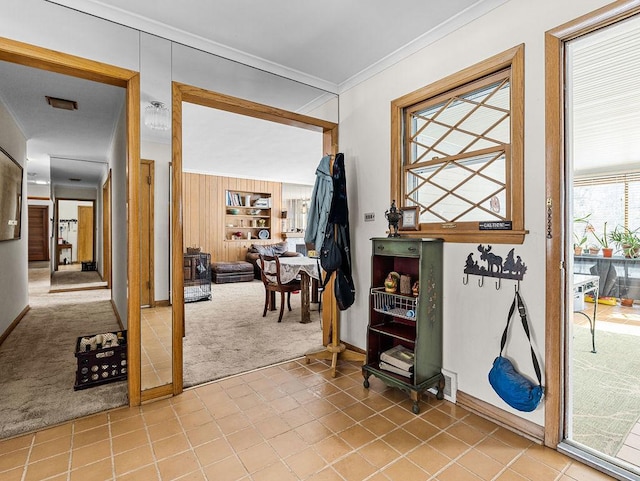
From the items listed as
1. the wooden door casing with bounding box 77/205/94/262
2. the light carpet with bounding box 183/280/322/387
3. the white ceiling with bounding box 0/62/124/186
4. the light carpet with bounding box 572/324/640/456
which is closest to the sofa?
the light carpet with bounding box 183/280/322/387

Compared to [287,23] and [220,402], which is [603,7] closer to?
[287,23]

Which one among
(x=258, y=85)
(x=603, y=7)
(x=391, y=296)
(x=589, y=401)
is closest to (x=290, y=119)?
(x=258, y=85)

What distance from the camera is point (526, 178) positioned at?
A: 194 centimetres

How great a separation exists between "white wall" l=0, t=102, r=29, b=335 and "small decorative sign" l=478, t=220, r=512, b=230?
450 centimetres

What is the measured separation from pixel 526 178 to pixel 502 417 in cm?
142

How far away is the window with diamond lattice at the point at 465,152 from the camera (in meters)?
2.01

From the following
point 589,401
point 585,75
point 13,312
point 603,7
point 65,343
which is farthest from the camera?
point 13,312

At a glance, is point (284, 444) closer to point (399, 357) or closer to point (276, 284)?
point (399, 357)

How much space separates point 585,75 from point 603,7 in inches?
41.1

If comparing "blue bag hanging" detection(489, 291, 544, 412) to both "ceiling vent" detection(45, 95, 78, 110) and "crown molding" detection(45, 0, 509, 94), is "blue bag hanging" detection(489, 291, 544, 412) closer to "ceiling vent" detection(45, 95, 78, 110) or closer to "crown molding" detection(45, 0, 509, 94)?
"crown molding" detection(45, 0, 509, 94)

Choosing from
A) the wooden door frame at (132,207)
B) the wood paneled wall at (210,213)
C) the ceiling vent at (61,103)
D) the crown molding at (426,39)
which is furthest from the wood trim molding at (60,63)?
the wood paneled wall at (210,213)

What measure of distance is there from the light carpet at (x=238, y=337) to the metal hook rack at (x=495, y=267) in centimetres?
178

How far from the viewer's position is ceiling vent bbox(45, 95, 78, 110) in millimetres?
3580

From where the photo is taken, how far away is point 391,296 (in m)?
2.59
